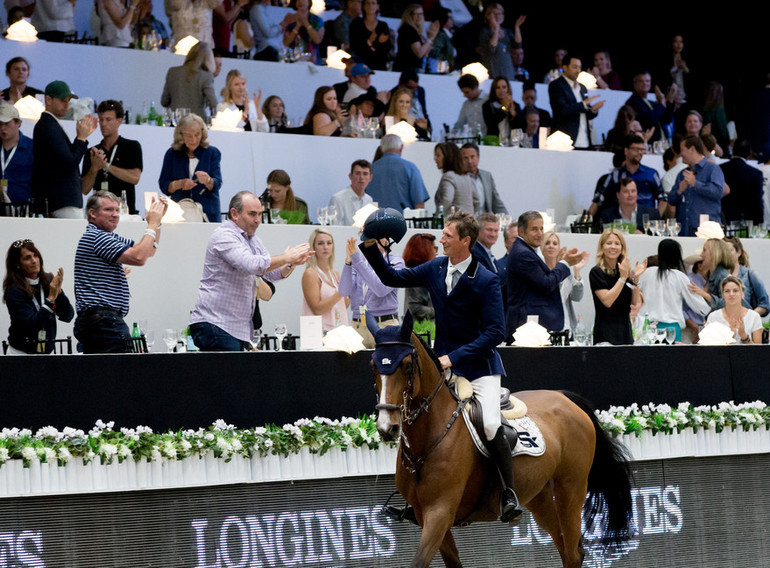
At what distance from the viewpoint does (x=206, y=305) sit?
22.1 feet

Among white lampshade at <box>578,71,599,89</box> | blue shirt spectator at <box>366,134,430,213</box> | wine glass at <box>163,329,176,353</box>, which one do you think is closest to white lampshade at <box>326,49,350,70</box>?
white lampshade at <box>578,71,599,89</box>

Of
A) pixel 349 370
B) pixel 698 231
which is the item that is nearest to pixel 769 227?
pixel 698 231

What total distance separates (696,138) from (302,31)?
16.3 feet

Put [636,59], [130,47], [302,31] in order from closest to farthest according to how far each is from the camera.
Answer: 1. [130,47]
2. [302,31]
3. [636,59]

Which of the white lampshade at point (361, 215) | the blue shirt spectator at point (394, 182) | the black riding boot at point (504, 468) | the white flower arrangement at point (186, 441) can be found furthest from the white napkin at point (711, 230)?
the black riding boot at point (504, 468)

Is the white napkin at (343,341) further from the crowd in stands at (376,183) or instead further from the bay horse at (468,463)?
the bay horse at (468,463)

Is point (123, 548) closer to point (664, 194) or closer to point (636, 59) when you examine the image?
point (664, 194)

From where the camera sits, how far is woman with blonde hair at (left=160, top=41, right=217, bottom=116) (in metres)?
11.1

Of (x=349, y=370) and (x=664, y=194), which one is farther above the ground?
(x=664, y=194)

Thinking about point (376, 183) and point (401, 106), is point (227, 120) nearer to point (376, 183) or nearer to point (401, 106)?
point (376, 183)

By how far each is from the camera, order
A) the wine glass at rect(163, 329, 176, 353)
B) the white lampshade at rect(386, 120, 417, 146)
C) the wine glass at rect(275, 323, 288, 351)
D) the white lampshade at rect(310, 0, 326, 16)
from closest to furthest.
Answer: the wine glass at rect(163, 329, 176, 353) → the wine glass at rect(275, 323, 288, 351) → the white lampshade at rect(386, 120, 417, 146) → the white lampshade at rect(310, 0, 326, 16)

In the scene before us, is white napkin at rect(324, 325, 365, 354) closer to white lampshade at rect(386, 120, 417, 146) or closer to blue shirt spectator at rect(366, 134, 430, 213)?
blue shirt spectator at rect(366, 134, 430, 213)

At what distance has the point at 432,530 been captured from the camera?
210 inches

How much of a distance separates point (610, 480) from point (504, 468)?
4.49 feet
